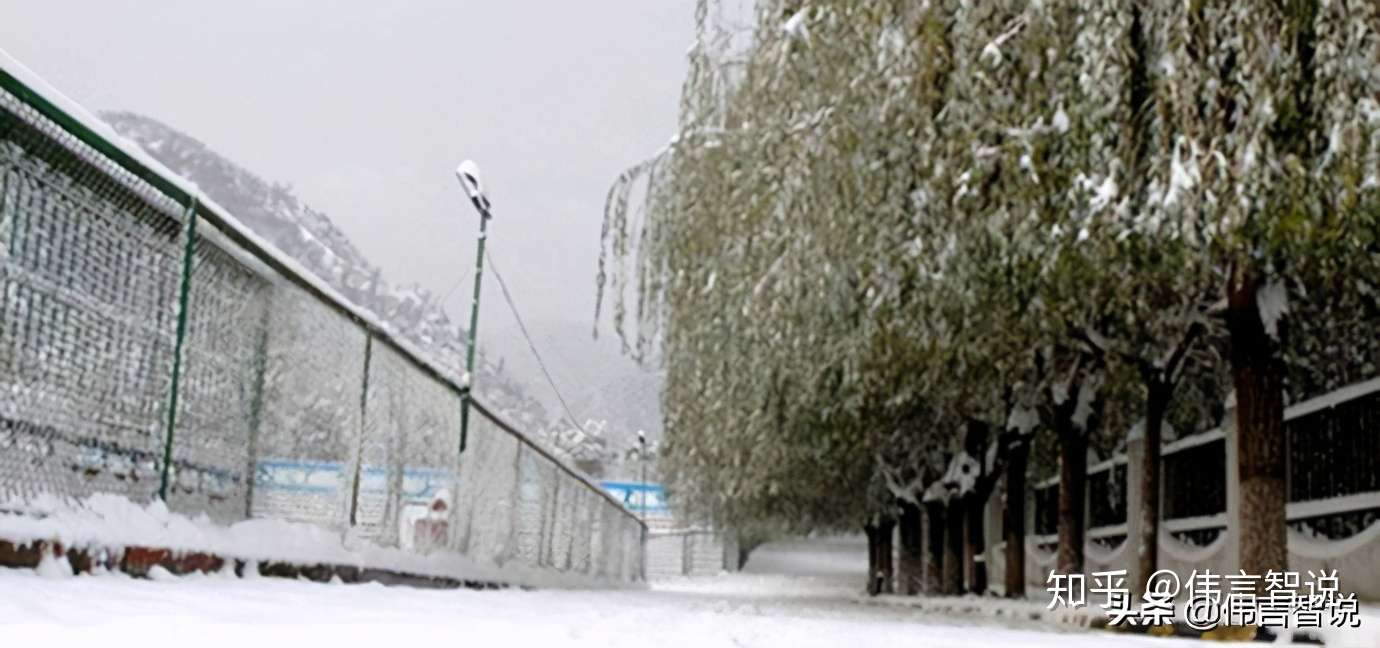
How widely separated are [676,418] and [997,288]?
28.9ft

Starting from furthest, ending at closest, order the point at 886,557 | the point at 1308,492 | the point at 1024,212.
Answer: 1. the point at 886,557
2. the point at 1308,492
3. the point at 1024,212

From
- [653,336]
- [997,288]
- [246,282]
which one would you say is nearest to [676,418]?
[653,336]

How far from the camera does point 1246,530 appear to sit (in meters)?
9.93

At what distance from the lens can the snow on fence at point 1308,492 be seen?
1212 cm

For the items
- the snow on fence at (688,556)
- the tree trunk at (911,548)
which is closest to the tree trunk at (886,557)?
the tree trunk at (911,548)

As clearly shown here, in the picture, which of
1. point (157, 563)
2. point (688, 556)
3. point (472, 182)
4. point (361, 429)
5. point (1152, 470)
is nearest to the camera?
point (157, 563)

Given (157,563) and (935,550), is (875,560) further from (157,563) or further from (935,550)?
(157,563)

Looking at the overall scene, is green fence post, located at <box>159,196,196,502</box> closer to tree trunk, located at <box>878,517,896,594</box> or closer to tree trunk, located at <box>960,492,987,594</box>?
tree trunk, located at <box>960,492,987,594</box>

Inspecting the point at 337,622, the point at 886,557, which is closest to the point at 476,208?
the point at 337,622

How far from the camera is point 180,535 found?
284 inches

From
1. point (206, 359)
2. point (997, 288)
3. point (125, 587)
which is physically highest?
point (997, 288)

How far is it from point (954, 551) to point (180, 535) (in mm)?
18150

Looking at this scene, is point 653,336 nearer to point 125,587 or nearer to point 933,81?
point 933,81

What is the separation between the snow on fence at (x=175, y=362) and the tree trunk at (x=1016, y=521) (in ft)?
28.2
